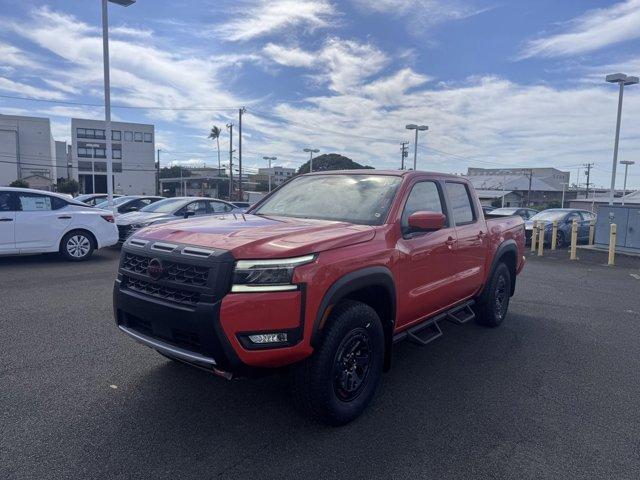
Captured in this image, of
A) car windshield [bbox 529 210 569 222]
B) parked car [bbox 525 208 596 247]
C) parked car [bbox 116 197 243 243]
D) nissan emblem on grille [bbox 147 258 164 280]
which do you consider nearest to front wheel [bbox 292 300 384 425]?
nissan emblem on grille [bbox 147 258 164 280]

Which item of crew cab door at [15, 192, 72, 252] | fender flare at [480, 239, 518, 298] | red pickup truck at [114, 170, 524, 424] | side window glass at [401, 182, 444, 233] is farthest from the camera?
crew cab door at [15, 192, 72, 252]

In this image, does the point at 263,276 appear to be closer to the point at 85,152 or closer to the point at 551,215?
the point at 551,215

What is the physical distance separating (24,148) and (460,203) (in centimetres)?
6933

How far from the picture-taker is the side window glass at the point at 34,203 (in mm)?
9164

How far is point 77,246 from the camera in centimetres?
998

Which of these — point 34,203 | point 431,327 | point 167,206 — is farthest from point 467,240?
point 167,206

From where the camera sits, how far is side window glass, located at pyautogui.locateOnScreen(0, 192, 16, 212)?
29.2ft

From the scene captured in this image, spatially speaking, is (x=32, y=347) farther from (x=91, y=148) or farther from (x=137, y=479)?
(x=91, y=148)

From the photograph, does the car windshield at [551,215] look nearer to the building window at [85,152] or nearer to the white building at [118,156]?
the white building at [118,156]

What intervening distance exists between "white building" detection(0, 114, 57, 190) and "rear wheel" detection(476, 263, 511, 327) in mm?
62244

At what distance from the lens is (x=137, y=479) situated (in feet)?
8.73

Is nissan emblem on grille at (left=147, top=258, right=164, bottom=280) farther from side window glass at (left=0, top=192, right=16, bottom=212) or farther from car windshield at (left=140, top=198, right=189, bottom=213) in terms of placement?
car windshield at (left=140, top=198, right=189, bottom=213)

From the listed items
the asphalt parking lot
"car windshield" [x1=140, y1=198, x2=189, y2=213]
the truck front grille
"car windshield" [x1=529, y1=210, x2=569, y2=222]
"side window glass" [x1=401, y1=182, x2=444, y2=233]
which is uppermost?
"side window glass" [x1=401, y1=182, x2=444, y2=233]

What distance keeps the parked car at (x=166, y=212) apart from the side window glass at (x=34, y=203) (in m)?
2.11
